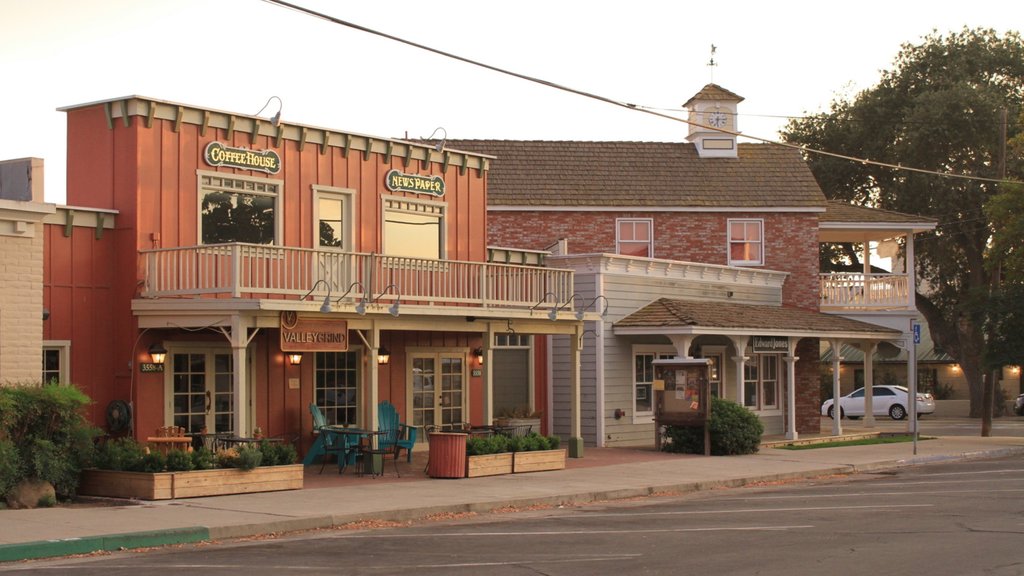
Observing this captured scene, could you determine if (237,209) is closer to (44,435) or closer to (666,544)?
(44,435)

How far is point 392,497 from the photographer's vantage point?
17.3 metres

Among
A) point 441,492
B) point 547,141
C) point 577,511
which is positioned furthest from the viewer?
point 547,141

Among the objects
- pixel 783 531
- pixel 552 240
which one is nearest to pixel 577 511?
pixel 783 531

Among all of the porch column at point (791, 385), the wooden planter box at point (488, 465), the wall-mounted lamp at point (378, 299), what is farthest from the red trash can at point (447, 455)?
the porch column at point (791, 385)

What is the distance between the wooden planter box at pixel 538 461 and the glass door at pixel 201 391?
16.1 feet

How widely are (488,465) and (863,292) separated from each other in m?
17.3

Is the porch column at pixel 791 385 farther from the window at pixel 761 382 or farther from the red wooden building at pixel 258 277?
the red wooden building at pixel 258 277

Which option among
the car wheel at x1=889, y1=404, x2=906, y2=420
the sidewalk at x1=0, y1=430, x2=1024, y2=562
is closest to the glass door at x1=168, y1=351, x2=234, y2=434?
the sidewalk at x1=0, y1=430, x2=1024, y2=562

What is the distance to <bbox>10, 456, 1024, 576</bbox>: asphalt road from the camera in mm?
10977

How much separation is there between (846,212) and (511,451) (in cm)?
1796

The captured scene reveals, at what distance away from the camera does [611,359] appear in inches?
1103

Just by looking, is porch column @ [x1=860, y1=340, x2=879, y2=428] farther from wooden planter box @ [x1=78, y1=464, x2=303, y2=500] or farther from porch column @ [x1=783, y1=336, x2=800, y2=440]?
wooden planter box @ [x1=78, y1=464, x2=303, y2=500]

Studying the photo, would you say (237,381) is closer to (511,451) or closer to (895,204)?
(511,451)

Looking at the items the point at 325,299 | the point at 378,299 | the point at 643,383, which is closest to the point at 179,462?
the point at 325,299
